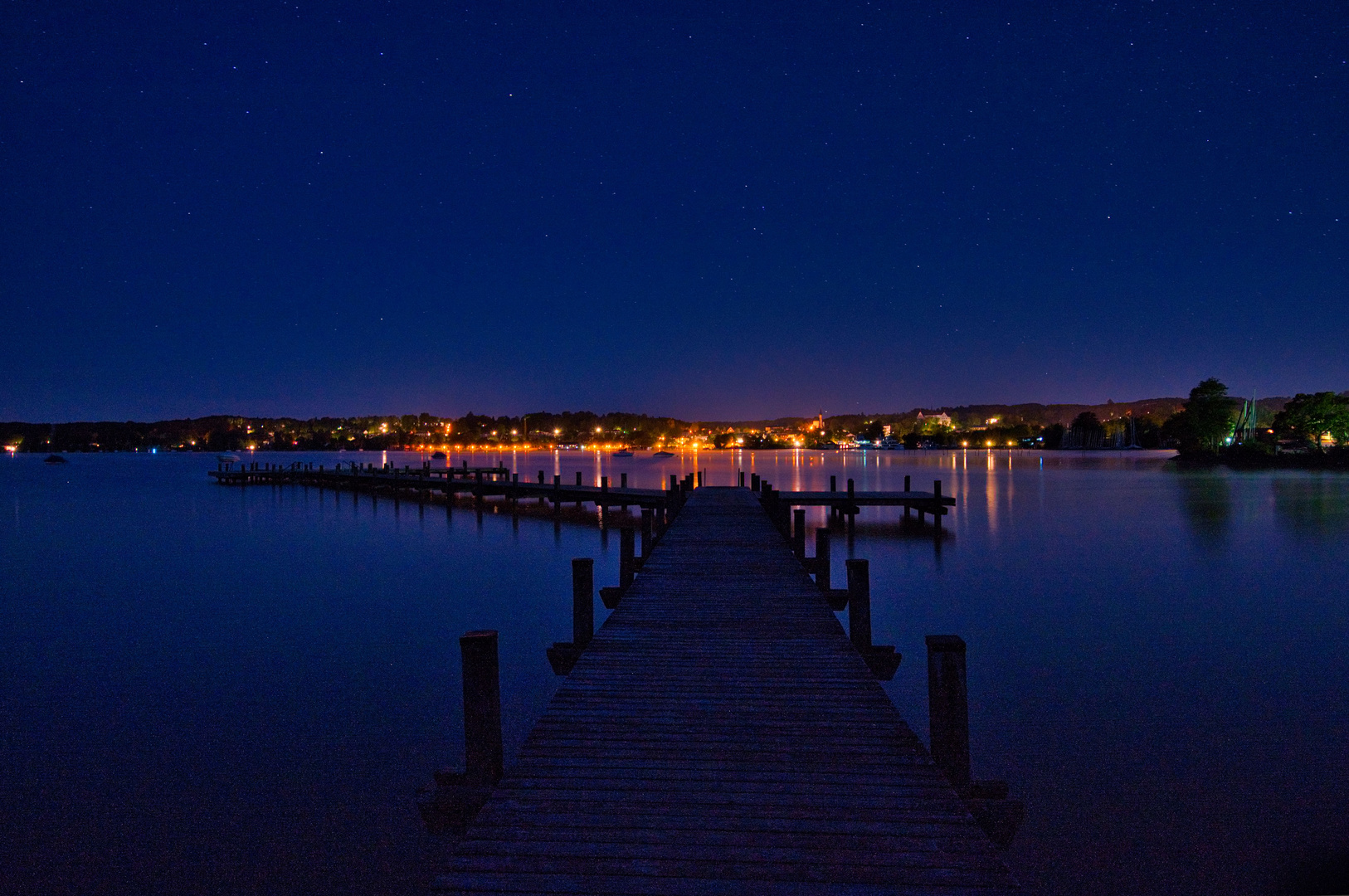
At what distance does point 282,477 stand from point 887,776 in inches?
2837

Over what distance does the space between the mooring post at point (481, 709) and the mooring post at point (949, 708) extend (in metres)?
2.93

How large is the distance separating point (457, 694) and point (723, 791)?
26.7ft

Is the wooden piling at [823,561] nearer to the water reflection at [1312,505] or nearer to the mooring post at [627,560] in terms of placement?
the mooring post at [627,560]

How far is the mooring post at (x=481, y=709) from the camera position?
4809 mm

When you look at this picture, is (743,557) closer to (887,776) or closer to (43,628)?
(887,776)

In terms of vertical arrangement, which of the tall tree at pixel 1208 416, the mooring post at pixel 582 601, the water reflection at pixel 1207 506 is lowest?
the water reflection at pixel 1207 506

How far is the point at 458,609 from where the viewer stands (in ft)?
57.2

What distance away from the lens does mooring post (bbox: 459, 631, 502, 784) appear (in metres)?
4.81

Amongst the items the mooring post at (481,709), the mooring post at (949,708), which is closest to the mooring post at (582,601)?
the mooring post at (481,709)

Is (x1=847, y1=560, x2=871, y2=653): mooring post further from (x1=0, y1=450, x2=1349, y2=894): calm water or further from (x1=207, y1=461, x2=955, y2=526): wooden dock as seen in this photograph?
(x1=207, y1=461, x2=955, y2=526): wooden dock

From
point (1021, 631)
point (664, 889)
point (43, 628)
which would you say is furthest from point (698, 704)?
point (43, 628)

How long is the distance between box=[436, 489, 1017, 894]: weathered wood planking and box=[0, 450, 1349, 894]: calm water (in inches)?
117

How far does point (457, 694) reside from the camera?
37.6 ft

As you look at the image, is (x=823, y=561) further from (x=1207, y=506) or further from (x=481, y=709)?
(x=1207, y=506)
